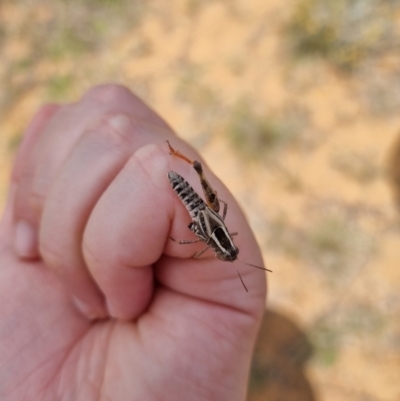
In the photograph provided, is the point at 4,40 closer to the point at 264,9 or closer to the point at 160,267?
the point at 264,9

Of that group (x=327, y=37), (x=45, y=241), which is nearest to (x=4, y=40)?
(x=327, y=37)

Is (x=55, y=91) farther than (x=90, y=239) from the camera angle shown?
Yes

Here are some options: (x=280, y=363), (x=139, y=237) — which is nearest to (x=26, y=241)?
(x=139, y=237)

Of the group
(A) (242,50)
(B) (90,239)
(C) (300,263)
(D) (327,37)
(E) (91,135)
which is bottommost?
(C) (300,263)

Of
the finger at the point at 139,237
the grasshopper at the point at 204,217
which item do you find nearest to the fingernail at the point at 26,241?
the finger at the point at 139,237

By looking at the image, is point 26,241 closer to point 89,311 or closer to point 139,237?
point 89,311

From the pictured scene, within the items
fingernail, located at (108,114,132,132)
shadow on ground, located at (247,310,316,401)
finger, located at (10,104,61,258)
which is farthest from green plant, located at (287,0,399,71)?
fingernail, located at (108,114,132,132)
